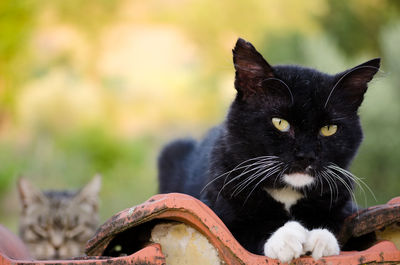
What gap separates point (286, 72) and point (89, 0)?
20.3ft

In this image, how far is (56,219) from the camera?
2129 millimetres

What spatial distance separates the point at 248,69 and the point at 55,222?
4.15ft

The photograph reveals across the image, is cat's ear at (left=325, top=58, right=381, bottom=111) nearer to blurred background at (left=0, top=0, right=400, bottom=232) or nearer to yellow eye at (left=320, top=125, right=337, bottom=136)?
yellow eye at (left=320, top=125, right=337, bottom=136)

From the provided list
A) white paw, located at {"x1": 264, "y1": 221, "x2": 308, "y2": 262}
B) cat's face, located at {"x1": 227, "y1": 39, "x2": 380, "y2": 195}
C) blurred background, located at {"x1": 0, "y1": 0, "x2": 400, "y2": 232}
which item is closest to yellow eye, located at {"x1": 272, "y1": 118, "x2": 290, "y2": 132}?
cat's face, located at {"x1": 227, "y1": 39, "x2": 380, "y2": 195}

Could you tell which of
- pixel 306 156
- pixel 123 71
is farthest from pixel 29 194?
pixel 123 71

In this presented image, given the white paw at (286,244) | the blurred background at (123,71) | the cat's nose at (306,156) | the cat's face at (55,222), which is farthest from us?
the blurred background at (123,71)

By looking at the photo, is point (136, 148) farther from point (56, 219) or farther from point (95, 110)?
point (56, 219)

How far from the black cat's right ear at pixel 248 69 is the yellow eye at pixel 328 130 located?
0.21 m

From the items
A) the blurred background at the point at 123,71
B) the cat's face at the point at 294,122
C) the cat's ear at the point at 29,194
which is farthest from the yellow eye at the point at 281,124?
the blurred background at the point at 123,71

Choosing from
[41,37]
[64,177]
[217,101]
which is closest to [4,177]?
[64,177]

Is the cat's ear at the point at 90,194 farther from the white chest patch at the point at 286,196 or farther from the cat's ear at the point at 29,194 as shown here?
the white chest patch at the point at 286,196

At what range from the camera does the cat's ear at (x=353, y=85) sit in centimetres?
132

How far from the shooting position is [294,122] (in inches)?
48.8

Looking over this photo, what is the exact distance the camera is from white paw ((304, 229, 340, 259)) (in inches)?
41.8
